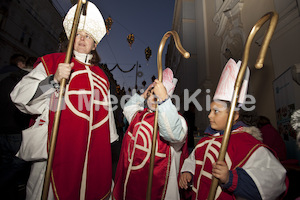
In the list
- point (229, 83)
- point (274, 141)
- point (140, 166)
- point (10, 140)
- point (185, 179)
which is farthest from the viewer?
point (274, 141)

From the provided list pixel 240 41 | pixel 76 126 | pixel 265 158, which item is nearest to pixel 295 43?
pixel 240 41

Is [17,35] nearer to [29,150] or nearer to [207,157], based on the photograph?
[29,150]

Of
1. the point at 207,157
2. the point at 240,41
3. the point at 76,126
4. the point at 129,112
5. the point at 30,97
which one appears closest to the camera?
the point at 30,97

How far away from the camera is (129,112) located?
2193 millimetres

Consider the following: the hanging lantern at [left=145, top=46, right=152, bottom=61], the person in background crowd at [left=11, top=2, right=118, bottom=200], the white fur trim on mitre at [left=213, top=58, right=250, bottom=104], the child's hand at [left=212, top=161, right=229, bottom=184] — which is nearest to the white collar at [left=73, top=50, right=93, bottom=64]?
the person in background crowd at [left=11, top=2, right=118, bottom=200]

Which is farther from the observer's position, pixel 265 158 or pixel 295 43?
pixel 295 43

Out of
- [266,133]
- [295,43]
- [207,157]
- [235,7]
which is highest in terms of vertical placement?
[235,7]

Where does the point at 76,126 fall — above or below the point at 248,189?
above

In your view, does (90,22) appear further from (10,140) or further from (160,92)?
(10,140)

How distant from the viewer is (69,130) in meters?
1.33

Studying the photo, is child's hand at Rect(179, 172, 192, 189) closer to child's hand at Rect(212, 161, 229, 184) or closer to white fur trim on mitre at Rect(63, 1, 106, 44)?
child's hand at Rect(212, 161, 229, 184)

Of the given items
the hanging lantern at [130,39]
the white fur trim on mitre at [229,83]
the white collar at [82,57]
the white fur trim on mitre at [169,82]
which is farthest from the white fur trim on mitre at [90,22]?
the hanging lantern at [130,39]

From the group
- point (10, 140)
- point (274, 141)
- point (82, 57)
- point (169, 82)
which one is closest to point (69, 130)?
point (82, 57)

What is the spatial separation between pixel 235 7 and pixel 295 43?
3850 mm
